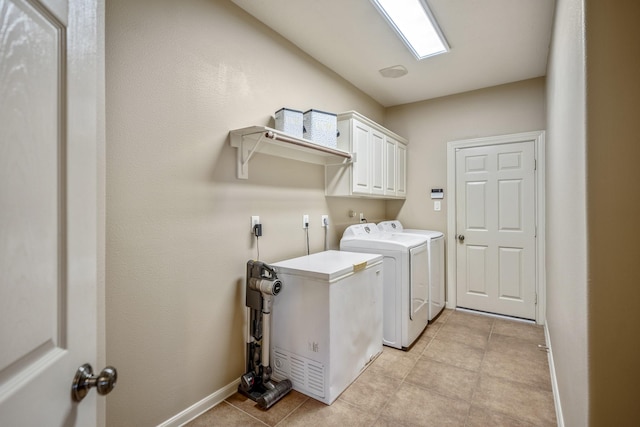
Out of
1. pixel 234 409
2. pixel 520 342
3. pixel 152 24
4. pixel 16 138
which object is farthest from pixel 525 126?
pixel 16 138

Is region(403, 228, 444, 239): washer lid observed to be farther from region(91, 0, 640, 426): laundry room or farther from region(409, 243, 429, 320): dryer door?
region(91, 0, 640, 426): laundry room

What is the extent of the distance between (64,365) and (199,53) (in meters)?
1.82

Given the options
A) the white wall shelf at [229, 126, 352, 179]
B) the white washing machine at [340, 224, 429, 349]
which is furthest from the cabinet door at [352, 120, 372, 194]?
the white washing machine at [340, 224, 429, 349]

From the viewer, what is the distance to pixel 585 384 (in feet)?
3.28

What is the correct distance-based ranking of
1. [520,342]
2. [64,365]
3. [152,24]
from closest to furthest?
[64,365] → [152,24] → [520,342]

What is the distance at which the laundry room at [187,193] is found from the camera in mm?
1526

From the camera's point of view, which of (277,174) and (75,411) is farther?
(277,174)

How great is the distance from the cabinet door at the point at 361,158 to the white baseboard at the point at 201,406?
185 cm

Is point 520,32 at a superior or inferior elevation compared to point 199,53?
superior

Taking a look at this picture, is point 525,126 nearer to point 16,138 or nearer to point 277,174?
point 277,174

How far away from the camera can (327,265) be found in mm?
2176

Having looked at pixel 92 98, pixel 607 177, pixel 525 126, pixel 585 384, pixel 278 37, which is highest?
pixel 278 37

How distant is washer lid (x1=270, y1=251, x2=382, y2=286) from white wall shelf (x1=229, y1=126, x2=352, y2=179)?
0.70m

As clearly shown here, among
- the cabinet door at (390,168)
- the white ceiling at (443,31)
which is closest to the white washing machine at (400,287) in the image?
the cabinet door at (390,168)
